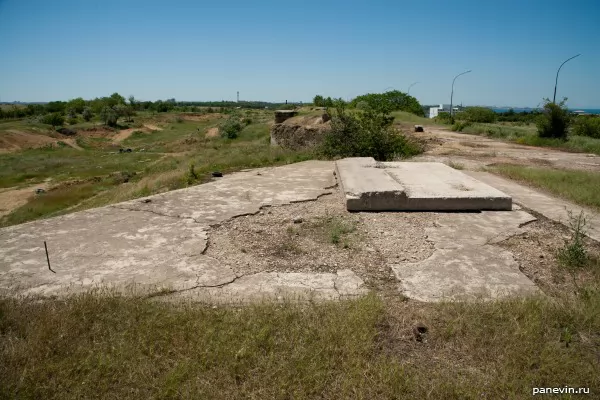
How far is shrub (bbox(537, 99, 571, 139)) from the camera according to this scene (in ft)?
45.5

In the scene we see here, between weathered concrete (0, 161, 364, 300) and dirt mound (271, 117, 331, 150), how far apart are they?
8176mm

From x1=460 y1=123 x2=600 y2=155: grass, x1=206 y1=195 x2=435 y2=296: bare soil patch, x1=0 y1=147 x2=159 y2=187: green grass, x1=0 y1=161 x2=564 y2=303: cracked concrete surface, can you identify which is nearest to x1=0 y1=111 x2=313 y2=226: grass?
x1=0 y1=147 x2=159 y2=187: green grass

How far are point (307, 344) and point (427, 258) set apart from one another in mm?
1672

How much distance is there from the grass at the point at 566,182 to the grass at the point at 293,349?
3565 mm

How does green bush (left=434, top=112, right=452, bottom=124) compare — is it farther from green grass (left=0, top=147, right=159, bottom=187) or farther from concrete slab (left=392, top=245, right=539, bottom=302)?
concrete slab (left=392, top=245, right=539, bottom=302)

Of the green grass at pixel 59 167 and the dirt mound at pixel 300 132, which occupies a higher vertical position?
the dirt mound at pixel 300 132

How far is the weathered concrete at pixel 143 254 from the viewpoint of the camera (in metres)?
2.98

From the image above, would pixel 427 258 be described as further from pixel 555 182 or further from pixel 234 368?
pixel 555 182

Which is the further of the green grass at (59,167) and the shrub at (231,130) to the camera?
the shrub at (231,130)

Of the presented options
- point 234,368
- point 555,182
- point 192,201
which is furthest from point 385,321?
point 555,182

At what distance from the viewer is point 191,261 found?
340 cm

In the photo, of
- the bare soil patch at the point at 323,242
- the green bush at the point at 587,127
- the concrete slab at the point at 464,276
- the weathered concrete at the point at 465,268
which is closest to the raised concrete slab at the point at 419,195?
the bare soil patch at the point at 323,242

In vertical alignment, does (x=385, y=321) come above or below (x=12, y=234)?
below

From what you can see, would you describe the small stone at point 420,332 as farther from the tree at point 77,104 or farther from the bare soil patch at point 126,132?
the tree at point 77,104
